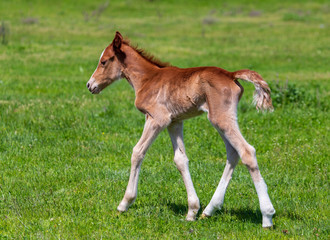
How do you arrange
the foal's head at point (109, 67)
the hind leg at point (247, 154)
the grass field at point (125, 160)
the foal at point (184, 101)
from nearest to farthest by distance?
1. the hind leg at point (247, 154)
2. the foal at point (184, 101)
3. the grass field at point (125, 160)
4. the foal's head at point (109, 67)

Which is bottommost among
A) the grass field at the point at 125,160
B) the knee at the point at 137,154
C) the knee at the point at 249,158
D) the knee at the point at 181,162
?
the grass field at the point at 125,160

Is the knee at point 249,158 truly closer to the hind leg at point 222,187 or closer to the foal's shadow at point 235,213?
the hind leg at point 222,187

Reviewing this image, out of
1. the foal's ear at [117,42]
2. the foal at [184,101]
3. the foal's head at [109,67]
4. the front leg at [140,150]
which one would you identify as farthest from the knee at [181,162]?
the foal's ear at [117,42]

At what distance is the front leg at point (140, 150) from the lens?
6.18m

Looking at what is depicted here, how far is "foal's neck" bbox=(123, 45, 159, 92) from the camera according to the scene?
6695 mm

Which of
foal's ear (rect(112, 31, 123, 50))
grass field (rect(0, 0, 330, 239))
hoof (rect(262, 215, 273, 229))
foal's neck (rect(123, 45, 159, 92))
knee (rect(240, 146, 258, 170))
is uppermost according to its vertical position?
foal's ear (rect(112, 31, 123, 50))

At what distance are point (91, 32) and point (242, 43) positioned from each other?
9.77 meters

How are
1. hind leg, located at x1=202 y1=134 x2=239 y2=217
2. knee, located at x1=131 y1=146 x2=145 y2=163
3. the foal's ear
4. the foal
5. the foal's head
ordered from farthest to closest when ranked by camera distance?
1. the foal's head
2. the foal's ear
3. knee, located at x1=131 y1=146 x2=145 y2=163
4. hind leg, located at x1=202 y1=134 x2=239 y2=217
5. the foal

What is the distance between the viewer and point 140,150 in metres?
6.23

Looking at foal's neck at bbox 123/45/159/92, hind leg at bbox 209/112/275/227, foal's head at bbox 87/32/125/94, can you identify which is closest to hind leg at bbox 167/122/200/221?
foal's neck at bbox 123/45/159/92

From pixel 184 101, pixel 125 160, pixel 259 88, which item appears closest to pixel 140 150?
pixel 184 101

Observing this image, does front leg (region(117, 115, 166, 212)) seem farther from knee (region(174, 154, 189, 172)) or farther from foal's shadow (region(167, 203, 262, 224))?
foal's shadow (region(167, 203, 262, 224))

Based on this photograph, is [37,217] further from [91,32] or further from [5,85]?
[91,32]

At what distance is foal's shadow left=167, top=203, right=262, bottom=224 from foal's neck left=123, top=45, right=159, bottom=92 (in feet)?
5.16
